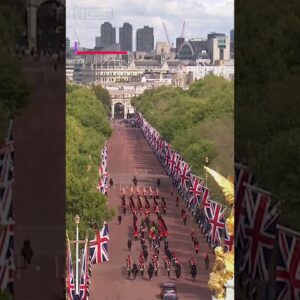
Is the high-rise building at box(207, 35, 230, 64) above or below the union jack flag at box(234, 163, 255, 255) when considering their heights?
above

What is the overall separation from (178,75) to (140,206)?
4.65 ft

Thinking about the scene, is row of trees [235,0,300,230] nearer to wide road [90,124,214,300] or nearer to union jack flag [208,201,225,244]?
union jack flag [208,201,225,244]

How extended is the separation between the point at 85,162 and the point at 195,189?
1.80 metres

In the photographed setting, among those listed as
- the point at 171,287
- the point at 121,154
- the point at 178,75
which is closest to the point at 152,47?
the point at 178,75

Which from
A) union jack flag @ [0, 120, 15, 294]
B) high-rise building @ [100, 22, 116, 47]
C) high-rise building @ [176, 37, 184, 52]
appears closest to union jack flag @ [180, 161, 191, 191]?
high-rise building @ [176, 37, 184, 52]

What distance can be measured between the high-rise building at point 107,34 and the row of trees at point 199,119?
142 centimetres

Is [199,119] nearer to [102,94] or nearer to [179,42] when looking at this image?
[102,94]

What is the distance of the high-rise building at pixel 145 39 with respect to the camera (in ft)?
29.8

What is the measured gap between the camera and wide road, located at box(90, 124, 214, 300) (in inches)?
417

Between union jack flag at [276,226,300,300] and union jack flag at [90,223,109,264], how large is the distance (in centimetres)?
350

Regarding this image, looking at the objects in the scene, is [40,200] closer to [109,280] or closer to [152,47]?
[152,47]

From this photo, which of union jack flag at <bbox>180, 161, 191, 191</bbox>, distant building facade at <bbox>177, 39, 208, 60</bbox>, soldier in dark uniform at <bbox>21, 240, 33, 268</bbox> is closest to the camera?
soldier in dark uniform at <bbox>21, 240, 33, 268</bbox>

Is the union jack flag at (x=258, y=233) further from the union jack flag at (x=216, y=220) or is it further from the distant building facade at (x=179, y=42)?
the union jack flag at (x=216, y=220)

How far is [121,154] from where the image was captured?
11.4 meters
